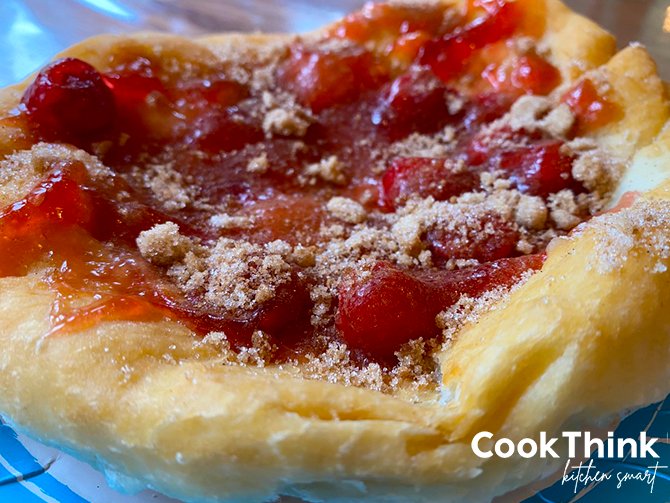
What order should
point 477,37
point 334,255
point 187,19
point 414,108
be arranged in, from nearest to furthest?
point 334,255
point 414,108
point 477,37
point 187,19

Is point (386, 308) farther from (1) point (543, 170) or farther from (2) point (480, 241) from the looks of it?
(1) point (543, 170)

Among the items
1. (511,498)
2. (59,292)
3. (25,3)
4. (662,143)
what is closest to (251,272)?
(59,292)

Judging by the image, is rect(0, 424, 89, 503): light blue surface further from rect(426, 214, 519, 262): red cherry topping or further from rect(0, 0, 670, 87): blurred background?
rect(0, 0, 670, 87): blurred background

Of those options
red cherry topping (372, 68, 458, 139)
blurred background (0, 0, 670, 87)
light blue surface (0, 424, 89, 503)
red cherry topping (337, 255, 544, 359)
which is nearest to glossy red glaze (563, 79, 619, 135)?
red cherry topping (372, 68, 458, 139)

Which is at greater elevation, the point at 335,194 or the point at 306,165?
the point at 306,165

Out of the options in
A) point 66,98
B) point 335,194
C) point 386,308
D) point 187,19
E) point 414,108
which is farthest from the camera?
point 187,19

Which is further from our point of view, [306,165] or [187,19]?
[187,19]

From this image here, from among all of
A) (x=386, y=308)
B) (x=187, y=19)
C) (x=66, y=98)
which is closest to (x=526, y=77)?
(x=386, y=308)

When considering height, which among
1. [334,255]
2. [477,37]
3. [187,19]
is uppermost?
[187,19]
